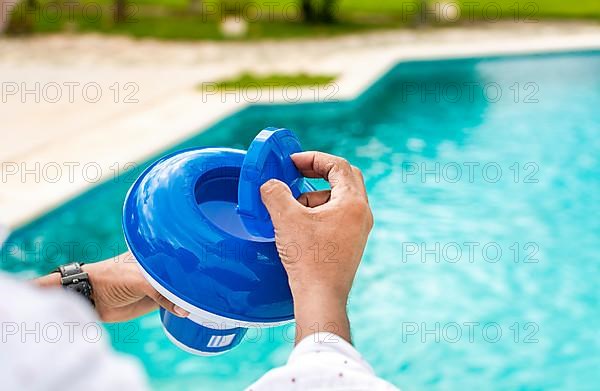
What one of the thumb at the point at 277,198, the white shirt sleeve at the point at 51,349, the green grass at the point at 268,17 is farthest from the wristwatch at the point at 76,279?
the green grass at the point at 268,17

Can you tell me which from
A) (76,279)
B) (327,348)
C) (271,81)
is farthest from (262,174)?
(271,81)

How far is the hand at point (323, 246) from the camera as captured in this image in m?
0.96

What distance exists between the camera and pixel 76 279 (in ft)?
5.04

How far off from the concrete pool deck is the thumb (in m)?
4.39

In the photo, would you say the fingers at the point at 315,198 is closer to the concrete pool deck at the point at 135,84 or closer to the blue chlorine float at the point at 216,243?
the blue chlorine float at the point at 216,243

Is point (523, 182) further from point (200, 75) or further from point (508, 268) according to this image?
point (200, 75)

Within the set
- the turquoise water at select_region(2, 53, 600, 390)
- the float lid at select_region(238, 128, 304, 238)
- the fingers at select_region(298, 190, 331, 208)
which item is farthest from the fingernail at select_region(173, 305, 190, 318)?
the turquoise water at select_region(2, 53, 600, 390)

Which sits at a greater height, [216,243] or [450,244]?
[216,243]

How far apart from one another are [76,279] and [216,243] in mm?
374

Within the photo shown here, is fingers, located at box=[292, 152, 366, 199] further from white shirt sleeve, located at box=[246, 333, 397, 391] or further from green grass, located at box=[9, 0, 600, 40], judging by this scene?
green grass, located at box=[9, 0, 600, 40]

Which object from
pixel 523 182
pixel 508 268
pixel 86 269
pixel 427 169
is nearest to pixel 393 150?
pixel 427 169

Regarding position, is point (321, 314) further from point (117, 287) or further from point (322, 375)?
point (117, 287)

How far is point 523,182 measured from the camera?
7145 mm

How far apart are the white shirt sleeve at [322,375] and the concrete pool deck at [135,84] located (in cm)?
465
